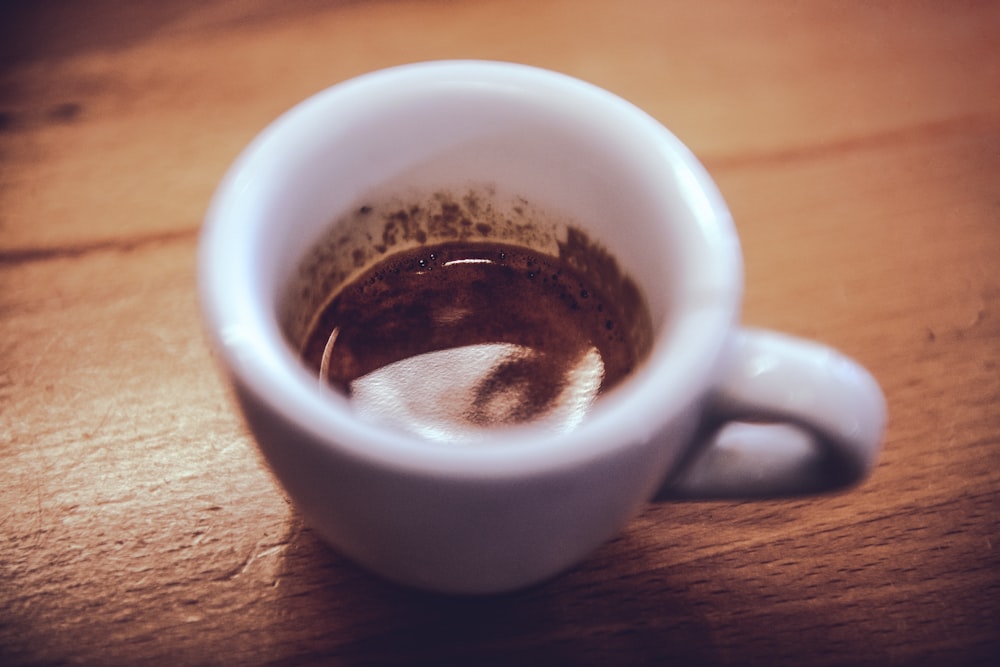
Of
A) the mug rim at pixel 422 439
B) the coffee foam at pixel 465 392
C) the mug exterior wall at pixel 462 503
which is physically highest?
the mug rim at pixel 422 439

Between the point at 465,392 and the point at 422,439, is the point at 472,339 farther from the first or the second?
Result: the point at 422,439

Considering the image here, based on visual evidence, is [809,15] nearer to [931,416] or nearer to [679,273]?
[931,416]

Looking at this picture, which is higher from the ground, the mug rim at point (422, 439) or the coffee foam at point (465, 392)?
the mug rim at point (422, 439)

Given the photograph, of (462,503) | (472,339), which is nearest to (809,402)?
(462,503)

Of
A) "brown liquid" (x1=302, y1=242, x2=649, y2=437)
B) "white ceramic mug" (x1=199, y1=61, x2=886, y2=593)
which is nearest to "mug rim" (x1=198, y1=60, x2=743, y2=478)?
"white ceramic mug" (x1=199, y1=61, x2=886, y2=593)

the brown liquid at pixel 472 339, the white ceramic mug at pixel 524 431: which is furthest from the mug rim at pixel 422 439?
the brown liquid at pixel 472 339

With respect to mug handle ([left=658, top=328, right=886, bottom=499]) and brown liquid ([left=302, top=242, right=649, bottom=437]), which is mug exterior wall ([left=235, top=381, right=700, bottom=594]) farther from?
brown liquid ([left=302, top=242, right=649, bottom=437])

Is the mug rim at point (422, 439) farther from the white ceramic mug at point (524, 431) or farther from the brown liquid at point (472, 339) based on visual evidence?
the brown liquid at point (472, 339)
